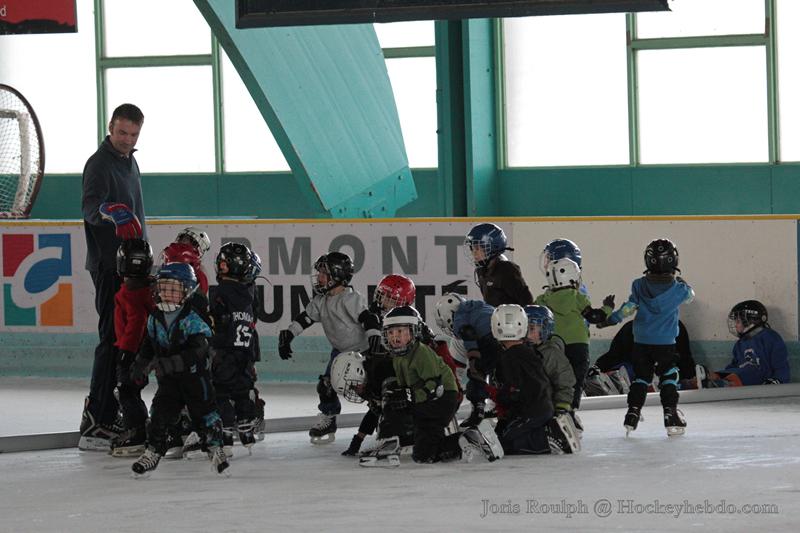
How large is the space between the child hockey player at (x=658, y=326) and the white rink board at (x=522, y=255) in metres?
2.09

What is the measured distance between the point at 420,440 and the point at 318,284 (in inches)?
49.1

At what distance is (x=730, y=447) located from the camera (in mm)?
7895

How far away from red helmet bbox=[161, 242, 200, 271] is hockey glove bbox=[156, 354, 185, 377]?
45.2 inches

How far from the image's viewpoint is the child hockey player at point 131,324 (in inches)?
305

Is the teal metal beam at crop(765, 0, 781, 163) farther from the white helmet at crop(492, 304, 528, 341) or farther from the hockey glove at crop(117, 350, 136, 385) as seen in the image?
the hockey glove at crop(117, 350, 136, 385)

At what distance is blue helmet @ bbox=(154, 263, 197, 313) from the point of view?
725 cm

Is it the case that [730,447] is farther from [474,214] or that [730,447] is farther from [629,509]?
[474,214]

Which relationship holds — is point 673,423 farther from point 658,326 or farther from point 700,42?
point 700,42

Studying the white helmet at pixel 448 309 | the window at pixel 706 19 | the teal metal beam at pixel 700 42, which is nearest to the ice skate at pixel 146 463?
the white helmet at pixel 448 309

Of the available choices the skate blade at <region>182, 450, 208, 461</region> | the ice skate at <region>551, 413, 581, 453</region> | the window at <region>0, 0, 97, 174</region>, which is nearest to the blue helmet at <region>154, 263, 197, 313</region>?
the skate blade at <region>182, 450, 208, 461</region>

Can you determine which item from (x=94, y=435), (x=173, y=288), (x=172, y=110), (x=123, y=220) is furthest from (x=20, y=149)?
(x=173, y=288)

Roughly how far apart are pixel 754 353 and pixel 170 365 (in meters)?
4.57

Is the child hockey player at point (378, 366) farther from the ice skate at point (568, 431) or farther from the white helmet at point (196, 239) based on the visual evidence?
the white helmet at point (196, 239)

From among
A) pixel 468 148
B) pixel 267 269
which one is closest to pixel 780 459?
pixel 267 269
